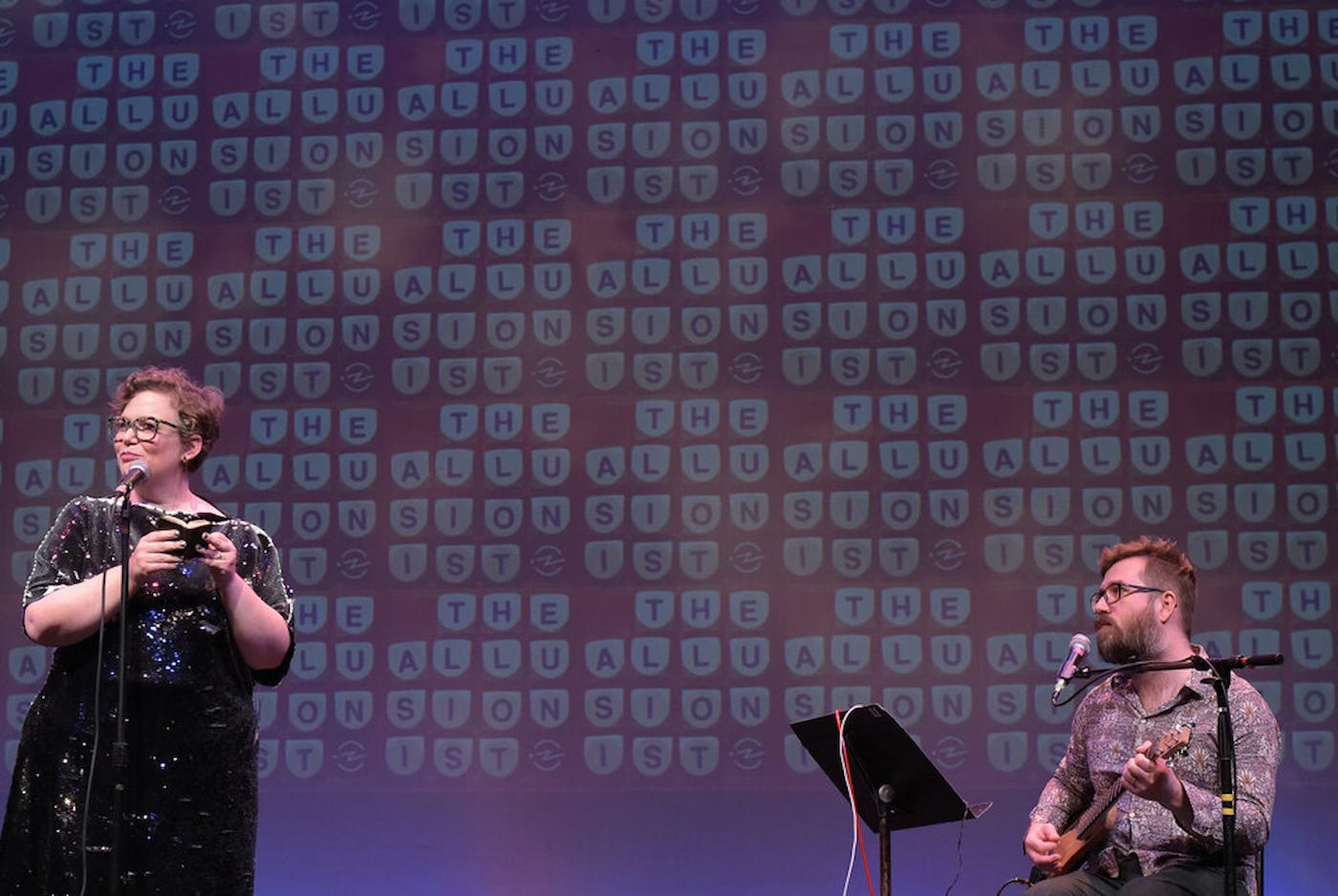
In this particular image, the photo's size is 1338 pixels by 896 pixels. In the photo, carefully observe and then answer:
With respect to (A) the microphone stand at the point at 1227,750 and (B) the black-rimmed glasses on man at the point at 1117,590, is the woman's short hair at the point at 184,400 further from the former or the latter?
(B) the black-rimmed glasses on man at the point at 1117,590

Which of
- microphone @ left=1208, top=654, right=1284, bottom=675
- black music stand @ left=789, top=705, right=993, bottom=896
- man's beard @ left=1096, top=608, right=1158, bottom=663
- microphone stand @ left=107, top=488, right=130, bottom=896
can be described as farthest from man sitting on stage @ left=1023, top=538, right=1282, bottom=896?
microphone stand @ left=107, top=488, right=130, bottom=896

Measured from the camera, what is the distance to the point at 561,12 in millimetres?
5211

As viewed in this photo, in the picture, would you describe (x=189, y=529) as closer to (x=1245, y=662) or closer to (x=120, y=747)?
(x=120, y=747)

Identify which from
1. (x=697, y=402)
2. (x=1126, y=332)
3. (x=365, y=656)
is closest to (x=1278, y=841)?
(x=1126, y=332)

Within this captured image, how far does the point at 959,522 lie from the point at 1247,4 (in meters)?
1.98

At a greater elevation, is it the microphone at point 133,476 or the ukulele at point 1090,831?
the microphone at point 133,476

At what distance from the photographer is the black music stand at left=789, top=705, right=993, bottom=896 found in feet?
9.93

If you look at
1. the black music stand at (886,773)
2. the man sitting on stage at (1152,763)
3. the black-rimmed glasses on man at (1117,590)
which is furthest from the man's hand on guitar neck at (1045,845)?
the black-rimmed glasses on man at (1117,590)

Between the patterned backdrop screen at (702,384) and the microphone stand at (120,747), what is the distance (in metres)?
Result: 2.62

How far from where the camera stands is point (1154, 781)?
2.66 meters

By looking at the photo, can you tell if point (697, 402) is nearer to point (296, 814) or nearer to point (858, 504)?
point (858, 504)

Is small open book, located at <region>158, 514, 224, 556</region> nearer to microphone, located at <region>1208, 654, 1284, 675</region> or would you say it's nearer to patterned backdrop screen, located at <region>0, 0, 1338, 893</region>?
microphone, located at <region>1208, 654, 1284, 675</region>

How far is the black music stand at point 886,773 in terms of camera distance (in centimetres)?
303

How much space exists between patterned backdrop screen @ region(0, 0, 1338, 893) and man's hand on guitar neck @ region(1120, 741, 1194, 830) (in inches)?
80.6
